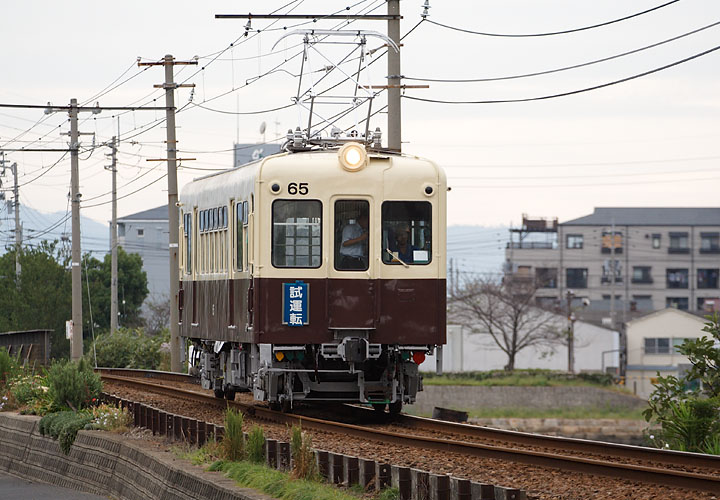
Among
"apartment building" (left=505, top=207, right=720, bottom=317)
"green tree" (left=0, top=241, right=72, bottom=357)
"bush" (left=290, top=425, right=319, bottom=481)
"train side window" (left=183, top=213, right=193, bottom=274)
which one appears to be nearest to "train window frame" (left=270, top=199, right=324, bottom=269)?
"bush" (left=290, top=425, right=319, bottom=481)

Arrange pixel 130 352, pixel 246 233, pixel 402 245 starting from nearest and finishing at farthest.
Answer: pixel 402 245
pixel 246 233
pixel 130 352

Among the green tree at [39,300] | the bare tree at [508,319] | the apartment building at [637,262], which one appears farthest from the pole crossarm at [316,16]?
the apartment building at [637,262]

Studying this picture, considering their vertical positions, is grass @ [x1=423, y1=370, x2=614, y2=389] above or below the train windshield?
below

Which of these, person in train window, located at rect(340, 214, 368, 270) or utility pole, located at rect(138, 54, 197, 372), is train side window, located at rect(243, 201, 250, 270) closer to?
person in train window, located at rect(340, 214, 368, 270)

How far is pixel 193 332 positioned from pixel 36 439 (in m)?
3.09

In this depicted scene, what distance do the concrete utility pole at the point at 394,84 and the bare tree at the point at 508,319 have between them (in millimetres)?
49853

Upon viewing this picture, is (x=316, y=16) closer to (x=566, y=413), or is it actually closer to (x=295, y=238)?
A: (x=295, y=238)

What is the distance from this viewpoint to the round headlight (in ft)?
49.6

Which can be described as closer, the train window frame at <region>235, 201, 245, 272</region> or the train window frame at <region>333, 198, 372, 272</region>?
the train window frame at <region>333, 198, 372, 272</region>

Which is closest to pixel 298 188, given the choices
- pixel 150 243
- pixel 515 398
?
pixel 515 398

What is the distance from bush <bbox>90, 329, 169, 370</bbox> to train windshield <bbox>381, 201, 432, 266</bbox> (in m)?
22.6

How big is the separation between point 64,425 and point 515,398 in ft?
135

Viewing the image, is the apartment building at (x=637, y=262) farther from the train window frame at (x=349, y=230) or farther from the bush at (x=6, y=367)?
the train window frame at (x=349, y=230)

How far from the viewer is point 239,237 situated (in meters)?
16.1
